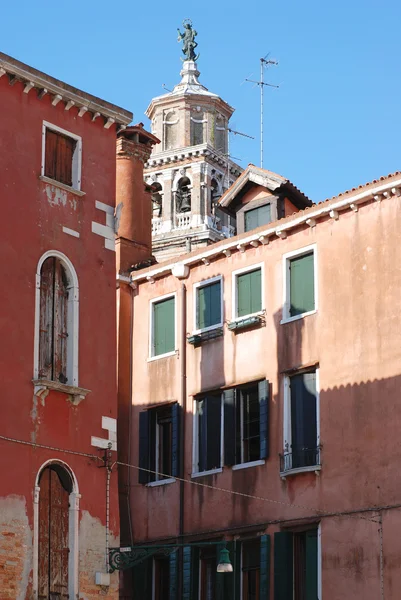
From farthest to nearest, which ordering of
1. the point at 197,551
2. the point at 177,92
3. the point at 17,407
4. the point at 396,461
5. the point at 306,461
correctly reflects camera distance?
the point at 177,92
the point at 197,551
the point at 306,461
the point at 396,461
the point at 17,407

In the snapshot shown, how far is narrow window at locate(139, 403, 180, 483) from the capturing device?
3291 cm

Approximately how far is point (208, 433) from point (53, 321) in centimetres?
662

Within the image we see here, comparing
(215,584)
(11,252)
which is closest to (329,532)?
(215,584)

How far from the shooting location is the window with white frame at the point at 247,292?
105 feet

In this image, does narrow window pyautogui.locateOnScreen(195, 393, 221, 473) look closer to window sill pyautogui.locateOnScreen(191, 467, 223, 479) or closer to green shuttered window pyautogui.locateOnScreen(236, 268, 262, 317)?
window sill pyautogui.locateOnScreen(191, 467, 223, 479)

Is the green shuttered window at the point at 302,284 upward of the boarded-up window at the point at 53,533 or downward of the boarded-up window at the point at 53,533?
upward

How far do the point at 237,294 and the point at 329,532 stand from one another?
6216 millimetres

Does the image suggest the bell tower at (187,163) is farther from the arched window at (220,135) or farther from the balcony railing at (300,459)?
the balcony railing at (300,459)

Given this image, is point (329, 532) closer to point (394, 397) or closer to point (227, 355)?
point (394, 397)

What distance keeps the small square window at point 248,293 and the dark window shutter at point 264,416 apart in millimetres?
1798

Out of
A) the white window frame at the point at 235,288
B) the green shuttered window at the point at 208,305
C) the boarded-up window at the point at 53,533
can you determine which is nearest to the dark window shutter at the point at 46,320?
the boarded-up window at the point at 53,533

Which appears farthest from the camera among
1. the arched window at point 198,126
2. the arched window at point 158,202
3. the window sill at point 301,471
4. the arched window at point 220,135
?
the arched window at point 220,135

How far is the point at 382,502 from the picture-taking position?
1103 inches

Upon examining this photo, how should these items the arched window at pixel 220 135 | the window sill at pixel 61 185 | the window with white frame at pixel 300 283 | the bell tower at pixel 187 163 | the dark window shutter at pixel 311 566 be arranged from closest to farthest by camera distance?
the window sill at pixel 61 185 → the dark window shutter at pixel 311 566 → the window with white frame at pixel 300 283 → the bell tower at pixel 187 163 → the arched window at pixel 220 135
